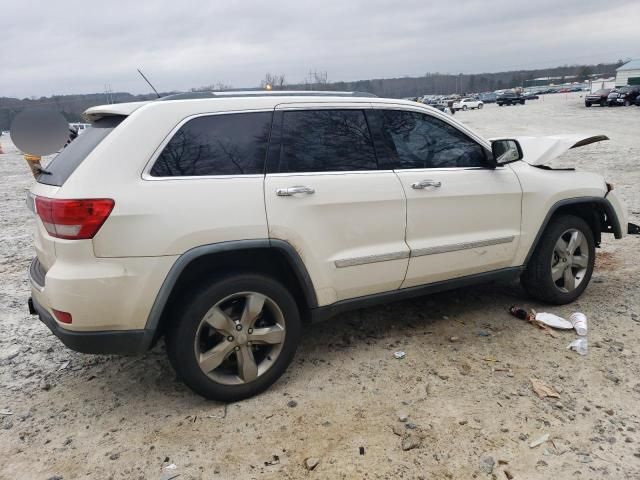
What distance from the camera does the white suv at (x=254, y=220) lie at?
2686mm

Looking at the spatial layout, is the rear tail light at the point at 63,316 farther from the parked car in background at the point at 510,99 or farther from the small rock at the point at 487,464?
the parked car in background at the point at 510,99

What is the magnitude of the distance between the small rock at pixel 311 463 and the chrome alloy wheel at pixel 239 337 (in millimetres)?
682

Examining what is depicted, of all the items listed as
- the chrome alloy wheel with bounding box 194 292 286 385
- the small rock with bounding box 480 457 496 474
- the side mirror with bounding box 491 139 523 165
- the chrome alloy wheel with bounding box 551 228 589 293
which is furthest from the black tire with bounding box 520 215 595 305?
the chrome alloy wheel with bounding box 194 292 286 385

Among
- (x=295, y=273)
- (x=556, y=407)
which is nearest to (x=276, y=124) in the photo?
(x=295, y=273)

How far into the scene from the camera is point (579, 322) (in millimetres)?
3957

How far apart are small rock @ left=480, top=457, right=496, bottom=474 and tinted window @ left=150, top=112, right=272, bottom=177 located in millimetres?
2019

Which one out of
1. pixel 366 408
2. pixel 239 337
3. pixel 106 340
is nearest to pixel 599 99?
pixel 366 408

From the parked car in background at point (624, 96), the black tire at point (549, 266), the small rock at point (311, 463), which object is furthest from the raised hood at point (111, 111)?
the parked car in background at point (624, 96)

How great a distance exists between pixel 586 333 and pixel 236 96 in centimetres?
313

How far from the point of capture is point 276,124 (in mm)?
3176

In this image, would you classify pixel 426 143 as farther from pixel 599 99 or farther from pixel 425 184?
pixel 599 99

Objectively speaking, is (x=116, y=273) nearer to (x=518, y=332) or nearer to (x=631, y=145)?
(x=518, y=332)

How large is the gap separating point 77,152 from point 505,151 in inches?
119

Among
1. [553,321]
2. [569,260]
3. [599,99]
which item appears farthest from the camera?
[599,99]
